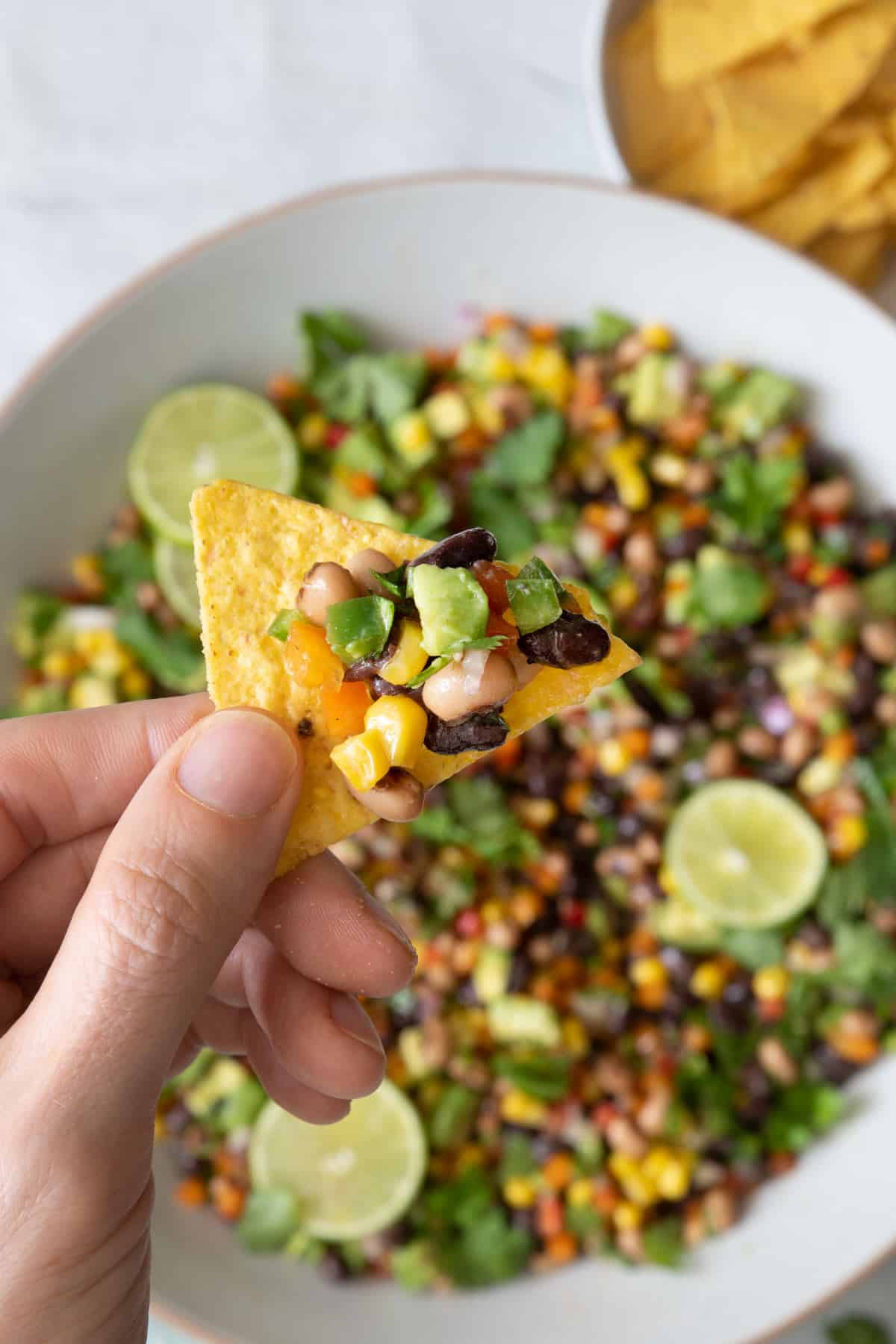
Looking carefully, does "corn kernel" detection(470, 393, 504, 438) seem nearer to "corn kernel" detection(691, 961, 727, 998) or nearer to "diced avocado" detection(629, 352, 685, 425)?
"diced avocado" detection(629, 352, 685, 425)

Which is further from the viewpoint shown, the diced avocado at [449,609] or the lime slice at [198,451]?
the lime slice at [198,451]

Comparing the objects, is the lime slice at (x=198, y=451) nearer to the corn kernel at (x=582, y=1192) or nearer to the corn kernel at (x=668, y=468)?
the corn kernel at (x=668, y=468)

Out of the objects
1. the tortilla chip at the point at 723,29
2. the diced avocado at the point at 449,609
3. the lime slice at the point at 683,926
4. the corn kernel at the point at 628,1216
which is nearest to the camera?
the diced avocado at the point at 449,609

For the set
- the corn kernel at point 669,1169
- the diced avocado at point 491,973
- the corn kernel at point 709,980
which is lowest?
the corn kernel at point 669,1169

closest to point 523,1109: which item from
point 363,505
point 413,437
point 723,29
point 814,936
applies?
point 814,936

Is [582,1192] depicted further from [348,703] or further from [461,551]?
[461,551]

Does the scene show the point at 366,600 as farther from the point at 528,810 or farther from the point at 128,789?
the point at 528,810

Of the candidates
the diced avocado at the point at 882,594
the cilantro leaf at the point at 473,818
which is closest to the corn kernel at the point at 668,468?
the diced avocado at the point at 882,594
